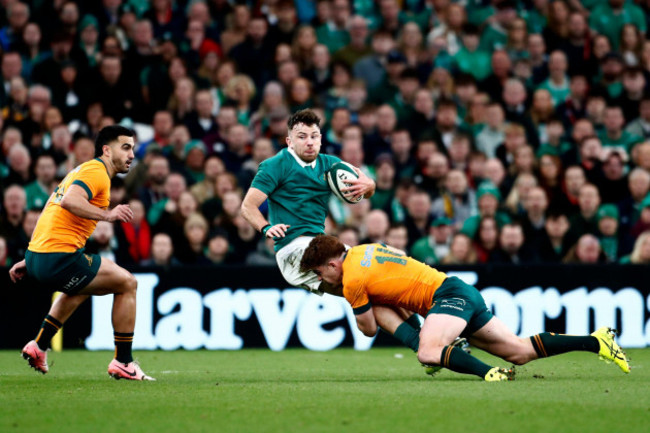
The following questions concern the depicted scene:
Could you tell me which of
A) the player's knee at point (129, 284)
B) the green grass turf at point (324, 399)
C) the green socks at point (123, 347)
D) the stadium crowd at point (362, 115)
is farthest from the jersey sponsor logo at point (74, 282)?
the stadium crowd at point (362, 115)

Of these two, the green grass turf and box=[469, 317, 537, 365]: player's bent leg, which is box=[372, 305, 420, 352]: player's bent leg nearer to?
the green grass turf

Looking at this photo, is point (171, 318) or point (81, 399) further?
point (171, 318)

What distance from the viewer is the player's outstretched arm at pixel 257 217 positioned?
850 cm

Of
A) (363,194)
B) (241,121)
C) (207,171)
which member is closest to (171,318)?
(207,171)

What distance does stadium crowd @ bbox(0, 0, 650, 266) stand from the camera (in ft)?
43.3

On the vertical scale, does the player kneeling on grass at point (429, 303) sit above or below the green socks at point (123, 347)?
above

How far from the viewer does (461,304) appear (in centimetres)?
803

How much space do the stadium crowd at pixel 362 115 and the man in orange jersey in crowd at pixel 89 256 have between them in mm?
3996

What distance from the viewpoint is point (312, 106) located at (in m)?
15.1

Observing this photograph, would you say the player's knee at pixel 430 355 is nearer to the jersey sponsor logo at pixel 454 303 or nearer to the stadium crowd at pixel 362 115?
the jersey sponsor logo at pixel 454 303

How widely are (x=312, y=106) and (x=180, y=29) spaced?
2.68 meters

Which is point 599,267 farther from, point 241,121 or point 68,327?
point 68,327

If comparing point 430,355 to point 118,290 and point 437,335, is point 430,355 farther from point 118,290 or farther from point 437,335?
point 118,290

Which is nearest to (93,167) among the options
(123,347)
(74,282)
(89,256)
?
(89,256)
